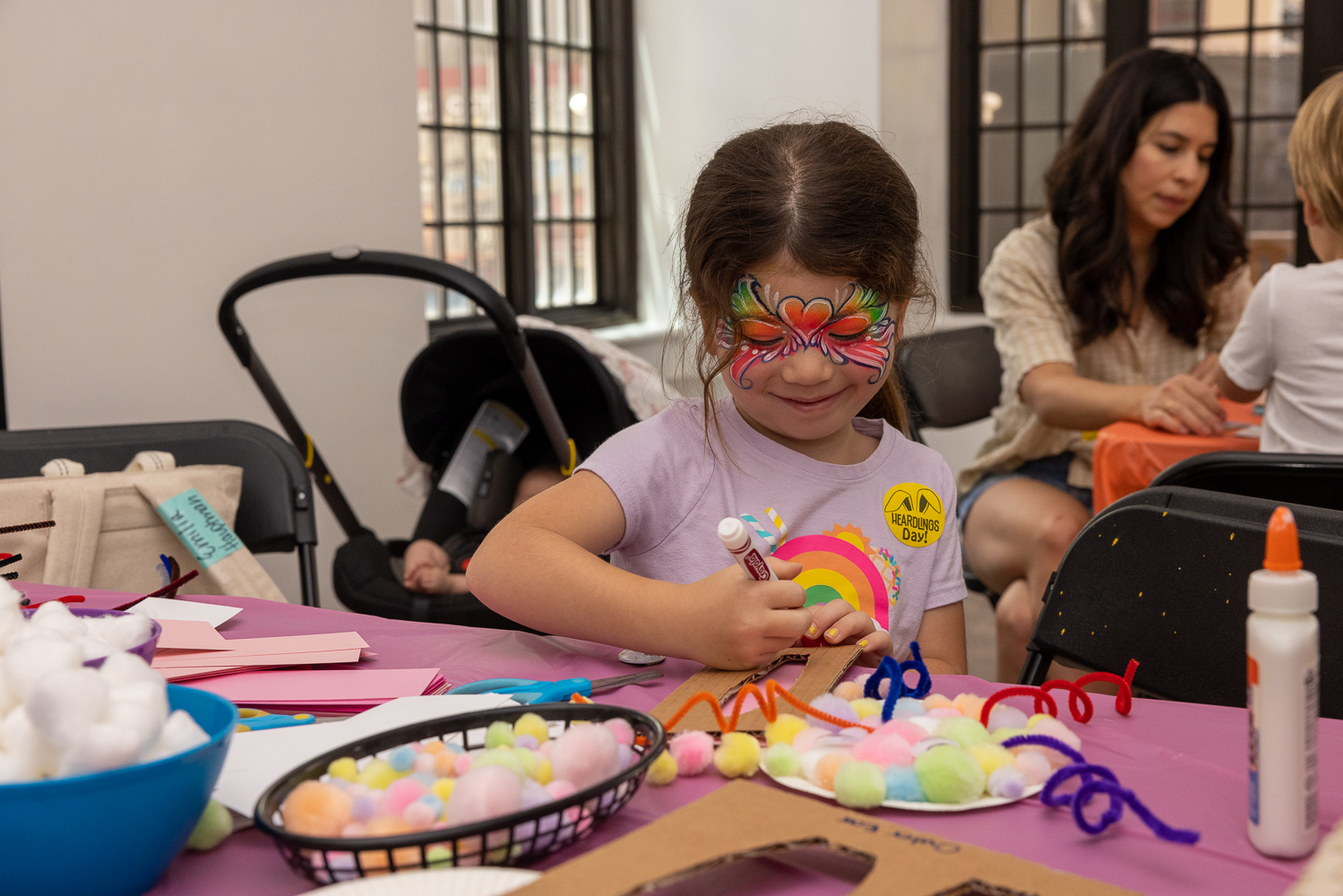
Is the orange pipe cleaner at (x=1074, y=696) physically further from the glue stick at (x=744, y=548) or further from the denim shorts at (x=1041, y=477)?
the denim shorts at (x=1041, y=477)

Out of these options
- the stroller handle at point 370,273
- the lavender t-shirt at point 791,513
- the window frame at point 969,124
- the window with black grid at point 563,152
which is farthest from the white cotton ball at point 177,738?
the window frame at point 969,124

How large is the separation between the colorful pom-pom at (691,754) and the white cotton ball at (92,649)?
294mm

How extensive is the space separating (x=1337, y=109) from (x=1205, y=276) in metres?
0.68

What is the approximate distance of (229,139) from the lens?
2.51 m

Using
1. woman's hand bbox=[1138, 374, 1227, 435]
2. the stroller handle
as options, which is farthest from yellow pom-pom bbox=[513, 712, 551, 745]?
woman's hand bbox=[1138, 374, 1227, 435]

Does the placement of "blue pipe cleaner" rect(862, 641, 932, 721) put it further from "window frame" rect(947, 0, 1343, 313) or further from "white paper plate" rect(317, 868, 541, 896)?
"window frame" rect(947, 0, 1343, 313)

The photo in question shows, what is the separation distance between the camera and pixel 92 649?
553 mm

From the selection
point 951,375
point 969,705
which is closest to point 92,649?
point 969,705

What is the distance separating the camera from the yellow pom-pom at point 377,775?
22.4 inches

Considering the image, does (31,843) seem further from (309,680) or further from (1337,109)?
(1337,109)

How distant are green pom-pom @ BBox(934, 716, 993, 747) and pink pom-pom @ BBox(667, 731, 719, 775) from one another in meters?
0.08

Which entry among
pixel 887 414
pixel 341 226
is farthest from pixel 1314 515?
pixel 341 226

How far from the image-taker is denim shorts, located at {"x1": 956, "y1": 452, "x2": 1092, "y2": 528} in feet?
7.55

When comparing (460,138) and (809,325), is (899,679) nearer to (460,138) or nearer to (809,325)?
(809,325)
